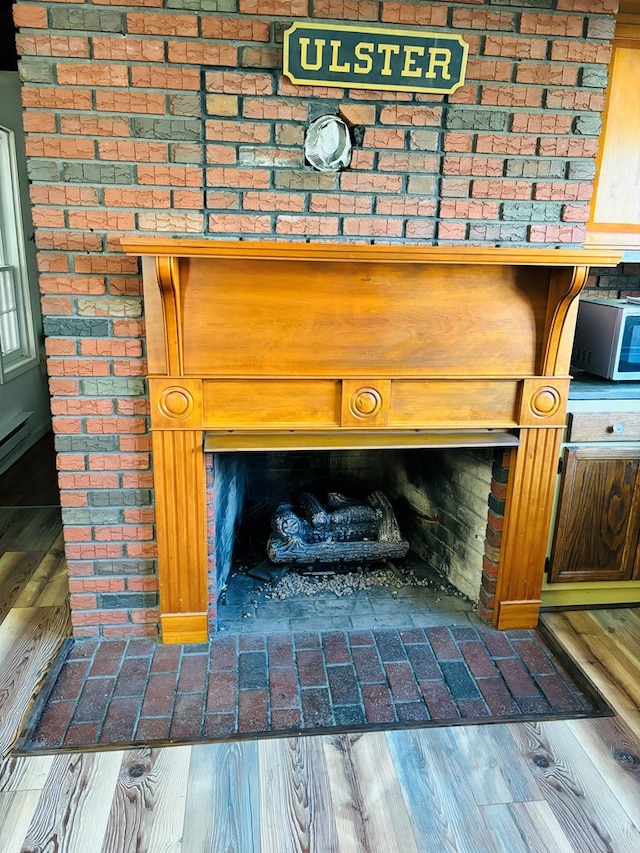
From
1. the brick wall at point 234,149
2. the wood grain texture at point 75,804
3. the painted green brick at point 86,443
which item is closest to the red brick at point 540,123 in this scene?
the brick wall at point 234,149

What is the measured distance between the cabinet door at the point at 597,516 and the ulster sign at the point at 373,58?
4.59 feet

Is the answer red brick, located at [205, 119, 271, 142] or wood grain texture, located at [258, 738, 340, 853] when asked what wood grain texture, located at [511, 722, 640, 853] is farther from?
red brick, located at [205, 119, 271, 142]

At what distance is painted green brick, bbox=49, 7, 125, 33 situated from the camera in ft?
5.82

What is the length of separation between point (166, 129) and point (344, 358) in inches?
35.5

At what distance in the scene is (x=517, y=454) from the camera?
2264 millimetres

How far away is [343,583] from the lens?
271 cm

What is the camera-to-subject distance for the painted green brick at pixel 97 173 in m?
1.88

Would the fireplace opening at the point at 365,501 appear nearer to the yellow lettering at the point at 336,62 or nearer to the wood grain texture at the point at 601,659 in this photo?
the wood grain texture at the point at 601,659

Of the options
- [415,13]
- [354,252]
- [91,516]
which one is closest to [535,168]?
[415,13]

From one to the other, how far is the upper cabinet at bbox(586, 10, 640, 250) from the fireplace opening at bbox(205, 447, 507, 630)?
1.02 m

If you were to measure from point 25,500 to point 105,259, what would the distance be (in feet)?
7.24

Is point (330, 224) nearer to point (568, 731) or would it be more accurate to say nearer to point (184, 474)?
point (184, 474)

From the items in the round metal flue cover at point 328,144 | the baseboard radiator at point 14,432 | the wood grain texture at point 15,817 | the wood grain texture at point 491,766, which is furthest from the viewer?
the baseboard radiator at point 14,432

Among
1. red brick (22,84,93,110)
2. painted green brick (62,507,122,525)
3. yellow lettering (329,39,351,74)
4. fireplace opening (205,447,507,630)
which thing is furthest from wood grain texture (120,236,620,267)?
painted green brick (62,507,122,525)
